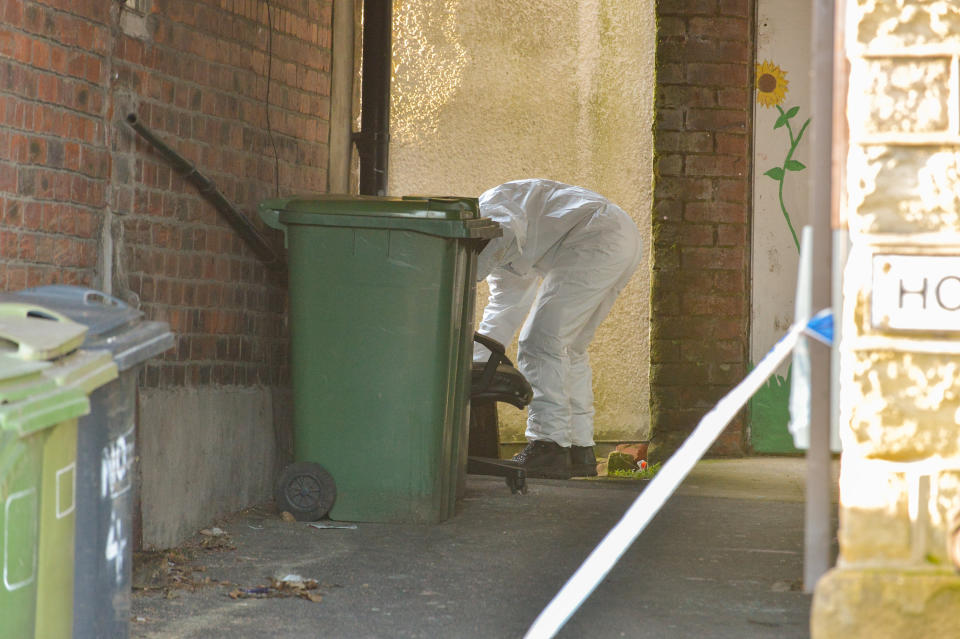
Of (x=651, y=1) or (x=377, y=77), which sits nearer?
(x=377, y=77)

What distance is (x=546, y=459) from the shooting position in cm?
718

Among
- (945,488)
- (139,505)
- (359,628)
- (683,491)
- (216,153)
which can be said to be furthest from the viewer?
(683,491)

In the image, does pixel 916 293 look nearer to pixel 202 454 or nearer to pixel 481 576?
pixel 481 576

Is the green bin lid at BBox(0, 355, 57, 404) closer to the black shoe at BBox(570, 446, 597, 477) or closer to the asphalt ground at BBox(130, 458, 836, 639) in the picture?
the asphalt ground at BBox(130, 458, 836, 639)

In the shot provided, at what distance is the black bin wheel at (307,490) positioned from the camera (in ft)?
17.6

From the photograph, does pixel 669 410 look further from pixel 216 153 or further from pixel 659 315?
pixel 216 153

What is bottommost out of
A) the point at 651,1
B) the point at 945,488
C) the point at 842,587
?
the point at 842,587

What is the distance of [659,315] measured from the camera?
7.92m

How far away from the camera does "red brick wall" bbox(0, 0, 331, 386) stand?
406 cm

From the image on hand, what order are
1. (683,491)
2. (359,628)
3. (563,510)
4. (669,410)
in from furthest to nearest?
(669,410) < (683,491) < (563,510) < (359,628)

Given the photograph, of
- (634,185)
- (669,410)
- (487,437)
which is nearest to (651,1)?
(634,185)

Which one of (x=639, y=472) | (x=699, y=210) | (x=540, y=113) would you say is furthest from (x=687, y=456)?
(x=540, y=113)

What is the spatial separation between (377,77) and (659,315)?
2350mm

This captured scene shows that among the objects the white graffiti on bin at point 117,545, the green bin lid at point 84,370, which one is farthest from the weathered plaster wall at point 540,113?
the green bin lid at point 84,370
